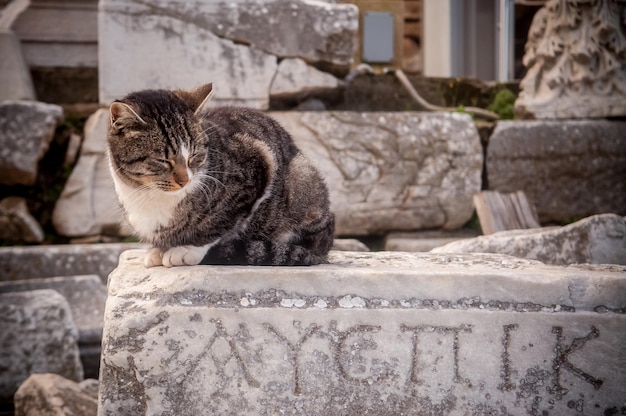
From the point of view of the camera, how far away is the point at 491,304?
217cm

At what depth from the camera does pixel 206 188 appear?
2.36m

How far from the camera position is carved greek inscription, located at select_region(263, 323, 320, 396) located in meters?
2.13

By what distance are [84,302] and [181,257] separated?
183cm

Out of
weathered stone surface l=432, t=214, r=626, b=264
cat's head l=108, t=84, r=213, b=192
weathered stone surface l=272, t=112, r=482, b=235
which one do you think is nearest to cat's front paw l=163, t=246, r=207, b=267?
cat's head l=108, t=84, r=213, b=192

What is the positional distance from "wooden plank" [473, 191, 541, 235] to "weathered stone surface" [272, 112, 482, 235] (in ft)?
0.94

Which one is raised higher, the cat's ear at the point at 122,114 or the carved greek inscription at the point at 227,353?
the cat's ear at the point at 122,114

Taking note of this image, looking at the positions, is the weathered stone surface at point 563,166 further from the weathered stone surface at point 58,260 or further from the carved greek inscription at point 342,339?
the carved greek inscription at point 342,339

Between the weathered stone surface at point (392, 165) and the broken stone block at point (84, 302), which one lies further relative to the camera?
the weathered stone surface at point (392, 165)

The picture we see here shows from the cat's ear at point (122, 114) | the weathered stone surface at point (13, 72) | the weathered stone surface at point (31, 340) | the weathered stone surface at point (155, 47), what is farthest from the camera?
the weathered stone surface at point (13, 72)

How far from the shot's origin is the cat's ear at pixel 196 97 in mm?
2389

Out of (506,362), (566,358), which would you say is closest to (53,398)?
(506,362)

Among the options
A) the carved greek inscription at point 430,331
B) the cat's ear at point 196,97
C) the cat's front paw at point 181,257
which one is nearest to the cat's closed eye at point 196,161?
the cat's ear at point 196,97

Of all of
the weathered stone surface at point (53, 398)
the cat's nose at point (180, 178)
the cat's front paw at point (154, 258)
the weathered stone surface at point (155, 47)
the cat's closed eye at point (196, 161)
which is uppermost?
the weathered stone surface at point (155, 47)

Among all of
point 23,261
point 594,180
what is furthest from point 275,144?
point 594,180
